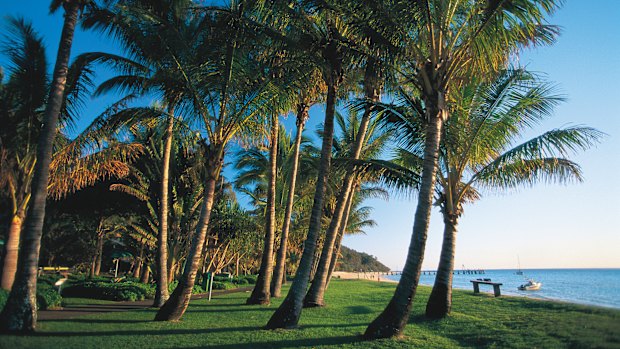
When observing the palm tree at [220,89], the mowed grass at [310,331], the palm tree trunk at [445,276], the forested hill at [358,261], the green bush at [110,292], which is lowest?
the forested hill at [358,261]

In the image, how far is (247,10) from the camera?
963 cm

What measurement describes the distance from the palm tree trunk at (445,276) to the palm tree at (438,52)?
314 centimetres

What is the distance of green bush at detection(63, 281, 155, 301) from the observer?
14571 millimetres

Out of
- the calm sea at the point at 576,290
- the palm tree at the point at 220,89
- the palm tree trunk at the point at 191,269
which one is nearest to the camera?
the calm sea at the point at 576,290

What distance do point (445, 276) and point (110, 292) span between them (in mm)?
12798

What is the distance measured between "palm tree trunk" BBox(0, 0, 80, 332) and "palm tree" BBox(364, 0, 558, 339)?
658cm

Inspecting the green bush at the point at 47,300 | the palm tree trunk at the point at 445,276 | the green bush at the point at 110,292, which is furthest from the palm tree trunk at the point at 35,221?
the palm tree trunk at the point at 445,276

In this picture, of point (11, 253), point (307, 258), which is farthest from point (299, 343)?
point (11, 253)

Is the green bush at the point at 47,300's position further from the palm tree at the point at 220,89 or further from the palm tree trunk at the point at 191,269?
the palm tree at the point at 220,89

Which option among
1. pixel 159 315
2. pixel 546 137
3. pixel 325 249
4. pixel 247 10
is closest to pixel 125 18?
pixel 247 10

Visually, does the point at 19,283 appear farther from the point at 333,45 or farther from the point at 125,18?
the point at 333,45

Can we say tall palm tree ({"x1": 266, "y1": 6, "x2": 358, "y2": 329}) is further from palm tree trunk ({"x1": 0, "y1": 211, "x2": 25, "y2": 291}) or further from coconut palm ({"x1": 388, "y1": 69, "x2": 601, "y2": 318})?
palm tree trunk ({"x1": 0, "y1": 211, "x2": 25, "y2": 291})

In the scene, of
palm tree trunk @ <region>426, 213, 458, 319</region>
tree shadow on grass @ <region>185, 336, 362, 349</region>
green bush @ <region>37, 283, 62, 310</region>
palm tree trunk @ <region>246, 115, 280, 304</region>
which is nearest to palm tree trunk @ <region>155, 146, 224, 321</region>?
tree shadow on grass @ <region>185, 336, 362, 349</region>

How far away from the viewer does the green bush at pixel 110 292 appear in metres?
14.6
